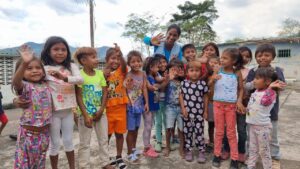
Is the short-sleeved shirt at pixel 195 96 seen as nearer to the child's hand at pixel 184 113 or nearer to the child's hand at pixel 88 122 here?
the child's hand at pixel 184 113

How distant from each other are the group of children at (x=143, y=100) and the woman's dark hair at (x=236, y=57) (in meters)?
0.01

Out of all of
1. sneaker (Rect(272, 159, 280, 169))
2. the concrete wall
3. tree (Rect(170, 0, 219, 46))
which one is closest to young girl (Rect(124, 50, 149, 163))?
sneaker (Rect(272, 159, 280, 169))

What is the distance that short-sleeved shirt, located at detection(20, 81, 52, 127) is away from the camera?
2.25 metres

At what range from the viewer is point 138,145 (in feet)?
12.7

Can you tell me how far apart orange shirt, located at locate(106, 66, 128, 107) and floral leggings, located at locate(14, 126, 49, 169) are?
35.5 inches

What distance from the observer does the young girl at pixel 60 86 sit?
2458 mm

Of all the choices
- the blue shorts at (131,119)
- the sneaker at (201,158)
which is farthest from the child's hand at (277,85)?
the blue shorts at (131,119)

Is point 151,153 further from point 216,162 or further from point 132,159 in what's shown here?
point 216,162

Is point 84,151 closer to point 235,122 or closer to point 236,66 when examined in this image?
point 235,122

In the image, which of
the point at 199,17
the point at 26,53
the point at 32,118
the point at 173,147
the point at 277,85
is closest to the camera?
the point at 26,53

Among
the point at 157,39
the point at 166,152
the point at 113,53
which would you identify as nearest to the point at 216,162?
the point at 166,152

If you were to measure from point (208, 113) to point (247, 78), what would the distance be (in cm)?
72

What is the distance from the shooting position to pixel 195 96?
10.4 feet

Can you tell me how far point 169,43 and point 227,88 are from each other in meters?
1.28
